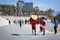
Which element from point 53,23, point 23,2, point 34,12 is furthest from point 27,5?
point 53,23

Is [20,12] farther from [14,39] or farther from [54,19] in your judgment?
[14,39]

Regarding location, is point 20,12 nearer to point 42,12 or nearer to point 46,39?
point 42,12

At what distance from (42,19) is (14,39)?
1.11 meters

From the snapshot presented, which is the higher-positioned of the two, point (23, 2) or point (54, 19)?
point (23, 2)

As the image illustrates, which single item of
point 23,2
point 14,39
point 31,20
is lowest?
point 14,39

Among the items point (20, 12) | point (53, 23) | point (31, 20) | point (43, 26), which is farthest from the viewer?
point (20, 12)

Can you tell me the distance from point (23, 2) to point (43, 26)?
938 mm

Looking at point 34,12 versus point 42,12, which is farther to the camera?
point 34,12

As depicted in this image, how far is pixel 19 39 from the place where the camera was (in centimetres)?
640

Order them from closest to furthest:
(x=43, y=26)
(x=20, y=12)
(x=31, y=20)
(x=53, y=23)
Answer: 1. (x=31, y=20)
2. (x=43, y=26)
3. (x=53, y=23)
4. (x=20, y=12)

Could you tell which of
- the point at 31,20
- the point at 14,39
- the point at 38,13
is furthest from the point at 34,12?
the point at 14,39

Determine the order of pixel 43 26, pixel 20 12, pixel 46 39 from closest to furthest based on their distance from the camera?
pixel 46 39 < pixel 43 26 < pixel 20 12

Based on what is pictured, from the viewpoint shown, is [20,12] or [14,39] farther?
[20,12]

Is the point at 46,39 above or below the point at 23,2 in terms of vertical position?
below
